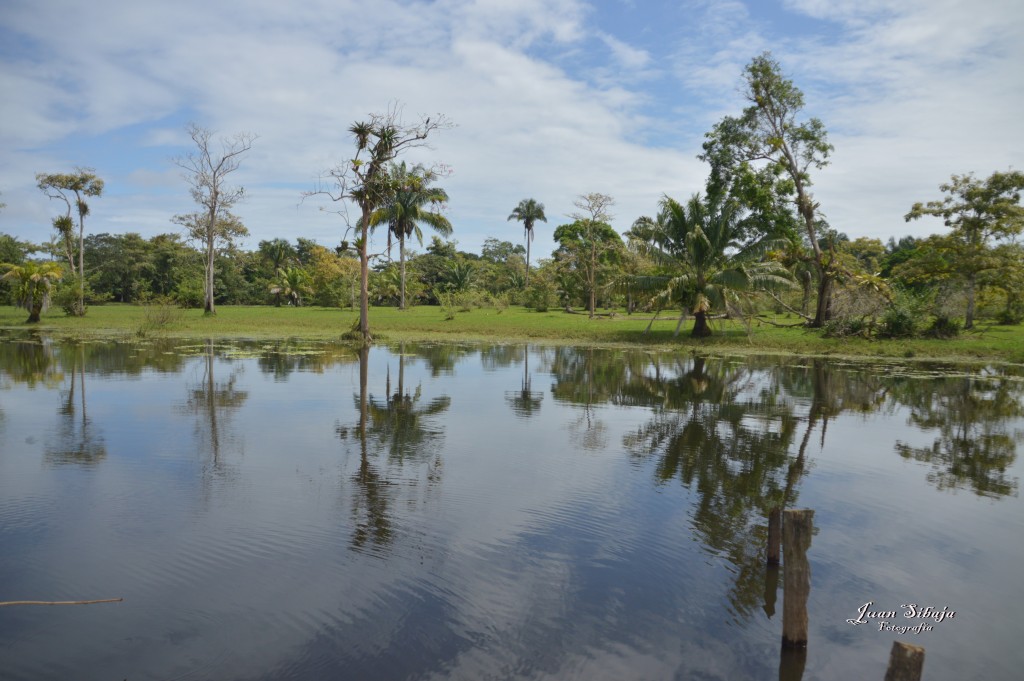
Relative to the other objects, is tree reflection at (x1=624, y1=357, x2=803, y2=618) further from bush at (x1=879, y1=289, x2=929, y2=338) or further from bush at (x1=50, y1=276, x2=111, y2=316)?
bush at (x1=50, y1=276, x2=111, y2=316)

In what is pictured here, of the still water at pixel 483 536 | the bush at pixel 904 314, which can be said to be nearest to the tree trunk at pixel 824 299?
the bush at pixel 904 314

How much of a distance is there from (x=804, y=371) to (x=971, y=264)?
1214 cm

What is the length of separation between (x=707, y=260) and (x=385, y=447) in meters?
23.2

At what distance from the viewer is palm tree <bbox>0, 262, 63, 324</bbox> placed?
33.4 metres

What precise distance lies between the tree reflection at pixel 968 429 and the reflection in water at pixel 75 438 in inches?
473

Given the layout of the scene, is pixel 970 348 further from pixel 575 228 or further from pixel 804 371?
pixel 575 228

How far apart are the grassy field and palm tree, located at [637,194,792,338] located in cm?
173

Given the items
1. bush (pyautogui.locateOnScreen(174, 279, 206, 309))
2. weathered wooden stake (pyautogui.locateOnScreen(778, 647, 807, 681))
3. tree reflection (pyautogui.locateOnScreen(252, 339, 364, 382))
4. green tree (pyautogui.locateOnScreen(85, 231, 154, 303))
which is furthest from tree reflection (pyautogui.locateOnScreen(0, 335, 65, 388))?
green tree (pyautogui.locateOnScreen(85, 231, 154, 303))

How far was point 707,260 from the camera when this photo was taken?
31.4 meters

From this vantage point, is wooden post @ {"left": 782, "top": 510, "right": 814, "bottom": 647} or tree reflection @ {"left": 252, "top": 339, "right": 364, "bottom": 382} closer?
wooden post @ {"left": 782, "top": 510, "right": 814, "bottom": 647}

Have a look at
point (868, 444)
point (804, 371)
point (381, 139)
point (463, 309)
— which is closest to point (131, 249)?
point (463, 309)

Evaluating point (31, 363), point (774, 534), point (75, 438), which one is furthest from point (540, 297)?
point (774, 534)

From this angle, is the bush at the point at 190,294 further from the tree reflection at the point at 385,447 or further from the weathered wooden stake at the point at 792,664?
the weathered wooden stake at the point at 792,664

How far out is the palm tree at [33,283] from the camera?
33438 millimetres
